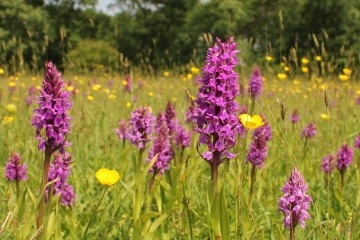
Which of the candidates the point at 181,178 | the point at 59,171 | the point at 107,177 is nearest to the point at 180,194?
the point at 181,178

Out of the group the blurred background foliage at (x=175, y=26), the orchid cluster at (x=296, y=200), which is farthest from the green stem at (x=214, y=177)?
the blurred background foliage at (x=175, y=26)

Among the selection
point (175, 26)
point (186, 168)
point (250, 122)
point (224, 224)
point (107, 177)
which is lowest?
point (186, 168)

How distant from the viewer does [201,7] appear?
1390 inches

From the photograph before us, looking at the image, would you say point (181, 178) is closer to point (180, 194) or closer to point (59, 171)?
point (180, 194)

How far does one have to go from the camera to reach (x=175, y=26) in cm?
3950

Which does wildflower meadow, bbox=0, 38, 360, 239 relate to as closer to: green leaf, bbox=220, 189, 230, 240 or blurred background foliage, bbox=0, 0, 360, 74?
green leaf, bbox=220, 189, 230, 240

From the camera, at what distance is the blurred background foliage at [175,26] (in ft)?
97.2

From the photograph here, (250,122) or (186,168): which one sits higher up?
(250,122)

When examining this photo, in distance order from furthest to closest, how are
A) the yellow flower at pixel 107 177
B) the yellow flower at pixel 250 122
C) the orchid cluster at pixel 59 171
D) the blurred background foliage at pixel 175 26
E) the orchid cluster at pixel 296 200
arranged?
the blurred background foliage at pixel 175 26 < the orchid cluster at pixel 59 171 < the yellow flower at pixel 250 122 < the yellow flower at pixel 107 177 < the orchid cluster at pixel 296 200

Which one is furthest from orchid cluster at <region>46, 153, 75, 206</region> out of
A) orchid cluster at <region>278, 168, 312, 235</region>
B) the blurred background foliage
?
the blurred background foliage

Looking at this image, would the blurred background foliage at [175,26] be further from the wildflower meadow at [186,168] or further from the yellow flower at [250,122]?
the yellow flower at [250,122]

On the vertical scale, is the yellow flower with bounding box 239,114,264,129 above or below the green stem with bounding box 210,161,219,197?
above

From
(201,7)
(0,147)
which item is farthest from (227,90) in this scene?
(201,7)

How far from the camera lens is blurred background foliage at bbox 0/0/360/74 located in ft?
97.2
